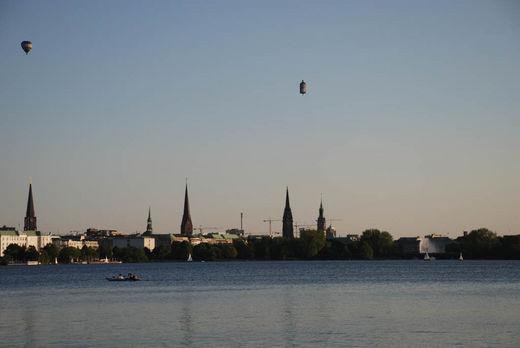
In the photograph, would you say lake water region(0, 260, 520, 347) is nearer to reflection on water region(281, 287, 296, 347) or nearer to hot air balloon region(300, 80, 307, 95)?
reflection on water region(281, 287, 296, 347)

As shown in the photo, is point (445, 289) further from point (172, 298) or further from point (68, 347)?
point (68, 347)

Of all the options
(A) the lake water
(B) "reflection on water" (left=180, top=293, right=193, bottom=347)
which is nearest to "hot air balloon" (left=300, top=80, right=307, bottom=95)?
(A) the lake water

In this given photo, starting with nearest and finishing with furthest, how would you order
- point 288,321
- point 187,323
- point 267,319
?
point 187,323
point 288,321
point 267,319

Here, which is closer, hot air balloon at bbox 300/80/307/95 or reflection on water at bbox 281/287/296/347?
reflection on water at bbox 281/287/296/347

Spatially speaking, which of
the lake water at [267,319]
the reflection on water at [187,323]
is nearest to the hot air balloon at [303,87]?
the lake water at [267,319]

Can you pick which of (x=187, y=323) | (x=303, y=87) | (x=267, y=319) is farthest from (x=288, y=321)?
(x=303, y=87)

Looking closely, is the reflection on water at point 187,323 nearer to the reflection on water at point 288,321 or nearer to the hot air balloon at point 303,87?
the reflection on water at point 288,321

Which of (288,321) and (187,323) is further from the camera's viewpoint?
(288,321)

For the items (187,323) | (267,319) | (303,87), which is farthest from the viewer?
(303,87)

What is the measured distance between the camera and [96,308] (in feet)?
198

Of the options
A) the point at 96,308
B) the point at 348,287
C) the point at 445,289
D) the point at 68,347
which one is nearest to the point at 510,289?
the point at 445,289

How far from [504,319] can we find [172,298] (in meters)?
31.7

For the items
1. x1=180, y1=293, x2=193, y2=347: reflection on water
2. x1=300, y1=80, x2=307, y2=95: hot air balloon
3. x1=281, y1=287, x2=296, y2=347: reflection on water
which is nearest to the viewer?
x1=180, y1=293, x2=193, y2=347: reflection on water

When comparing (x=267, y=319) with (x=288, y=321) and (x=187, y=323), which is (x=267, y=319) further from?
(x=187, y=323)
